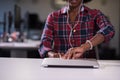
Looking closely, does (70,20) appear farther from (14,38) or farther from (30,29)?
(30,29)

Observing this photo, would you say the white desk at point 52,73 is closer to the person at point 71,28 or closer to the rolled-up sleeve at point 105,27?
the rolled-up sleeve at point 105,27

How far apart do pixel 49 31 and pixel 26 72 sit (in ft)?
1.73

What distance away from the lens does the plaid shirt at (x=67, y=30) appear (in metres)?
1.46

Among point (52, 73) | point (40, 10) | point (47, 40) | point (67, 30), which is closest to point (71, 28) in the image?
point (67, 30)

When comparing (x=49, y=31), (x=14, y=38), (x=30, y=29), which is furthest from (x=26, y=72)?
(x=30, y=29)

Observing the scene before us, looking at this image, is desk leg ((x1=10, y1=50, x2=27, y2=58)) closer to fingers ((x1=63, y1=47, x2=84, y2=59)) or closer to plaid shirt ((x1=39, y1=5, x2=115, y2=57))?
plaid shirt ((x1=39, y1=5, x2=115, y2=57))

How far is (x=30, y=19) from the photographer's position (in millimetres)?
6551

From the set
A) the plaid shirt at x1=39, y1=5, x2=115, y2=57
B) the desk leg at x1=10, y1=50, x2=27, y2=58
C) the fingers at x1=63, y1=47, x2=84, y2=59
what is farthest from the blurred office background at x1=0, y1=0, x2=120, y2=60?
the fingers at x1=63, y1=47, x2=84, y2=59

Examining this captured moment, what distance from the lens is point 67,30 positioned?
1496mm

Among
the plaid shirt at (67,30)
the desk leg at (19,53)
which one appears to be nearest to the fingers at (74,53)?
the plaid shirt at (67,30)

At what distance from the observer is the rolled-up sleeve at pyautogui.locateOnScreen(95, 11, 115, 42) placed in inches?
52.6

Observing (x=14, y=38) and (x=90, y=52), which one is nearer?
(x=90, y=52)

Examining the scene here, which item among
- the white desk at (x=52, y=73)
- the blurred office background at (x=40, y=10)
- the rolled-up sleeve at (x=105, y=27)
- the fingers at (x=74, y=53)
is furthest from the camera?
the blurred office background at (x=40, y=10)

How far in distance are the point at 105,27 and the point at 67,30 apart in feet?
0.76
